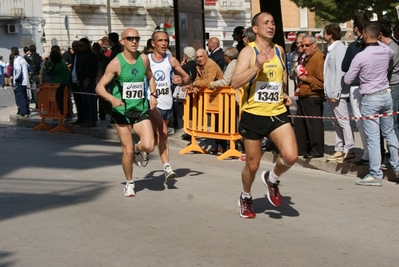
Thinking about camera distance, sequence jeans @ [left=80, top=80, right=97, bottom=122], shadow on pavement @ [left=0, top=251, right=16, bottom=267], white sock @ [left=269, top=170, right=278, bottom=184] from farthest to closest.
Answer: jeans @ [left=80, top=80, right=97, bottom=122], white sock @ [left=269, top=170, right=278, bottom=184], shadow on pavement @ [left=0, top=251, right=16, bottom=267]

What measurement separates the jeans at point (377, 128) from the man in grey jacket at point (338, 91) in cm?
95

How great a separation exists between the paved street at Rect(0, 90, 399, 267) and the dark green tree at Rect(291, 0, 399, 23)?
28713 millimetres

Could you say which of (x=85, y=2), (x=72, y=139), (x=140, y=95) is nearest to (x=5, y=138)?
(x=72, y=139)

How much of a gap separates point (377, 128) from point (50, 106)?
10451mm

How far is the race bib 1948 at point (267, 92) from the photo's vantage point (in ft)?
26.6

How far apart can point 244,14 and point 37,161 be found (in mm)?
59087

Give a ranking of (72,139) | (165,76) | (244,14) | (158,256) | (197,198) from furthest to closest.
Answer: (244,14)
(72,139)
(165,76)
(197,198)
(158,256)

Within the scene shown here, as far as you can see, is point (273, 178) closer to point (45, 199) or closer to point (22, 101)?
point (45, 199)

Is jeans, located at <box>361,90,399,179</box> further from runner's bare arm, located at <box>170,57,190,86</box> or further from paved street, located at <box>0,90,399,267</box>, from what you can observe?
runner's bare arm, located at <box>170,57,190,86</box>

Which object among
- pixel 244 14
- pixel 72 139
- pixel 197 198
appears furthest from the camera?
pixel 244 14

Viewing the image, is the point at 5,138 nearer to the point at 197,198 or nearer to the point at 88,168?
the point at 88,168

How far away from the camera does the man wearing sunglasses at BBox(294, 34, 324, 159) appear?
11.8 meters

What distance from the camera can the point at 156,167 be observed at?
40.7 ft

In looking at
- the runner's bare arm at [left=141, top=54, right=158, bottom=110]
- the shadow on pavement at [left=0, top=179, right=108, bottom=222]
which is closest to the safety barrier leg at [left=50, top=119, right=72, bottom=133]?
the shadow on pavement at [left=0, top=179, right=108, bottom=222]
